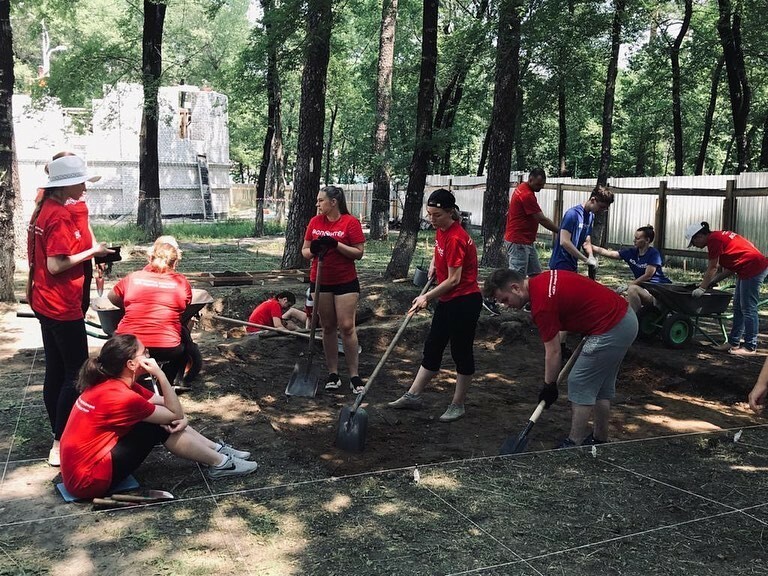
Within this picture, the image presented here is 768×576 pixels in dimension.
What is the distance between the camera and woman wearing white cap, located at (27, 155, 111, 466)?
4453 millimetres

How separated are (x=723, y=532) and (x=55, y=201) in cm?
414

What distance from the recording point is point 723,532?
3701mm

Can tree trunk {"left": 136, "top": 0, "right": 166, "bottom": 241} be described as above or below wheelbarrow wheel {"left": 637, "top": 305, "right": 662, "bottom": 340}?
above

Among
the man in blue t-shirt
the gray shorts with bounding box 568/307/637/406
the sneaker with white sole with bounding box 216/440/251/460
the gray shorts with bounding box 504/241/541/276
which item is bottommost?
the sneaker with white sole with bounding box 216/440/251/460

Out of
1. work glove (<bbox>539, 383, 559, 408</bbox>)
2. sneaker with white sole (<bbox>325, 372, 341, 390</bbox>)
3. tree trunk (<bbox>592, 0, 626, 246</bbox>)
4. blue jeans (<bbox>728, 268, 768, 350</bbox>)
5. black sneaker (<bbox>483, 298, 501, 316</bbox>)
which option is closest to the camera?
work glove (<bbox>539, 383, 559, 408</bbox>)

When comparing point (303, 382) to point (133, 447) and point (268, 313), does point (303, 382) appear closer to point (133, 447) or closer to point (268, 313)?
point (268, 313)

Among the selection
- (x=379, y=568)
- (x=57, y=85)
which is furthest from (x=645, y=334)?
(x=57, y=85)

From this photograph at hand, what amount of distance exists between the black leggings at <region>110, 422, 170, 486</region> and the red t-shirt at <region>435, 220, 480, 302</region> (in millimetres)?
2343

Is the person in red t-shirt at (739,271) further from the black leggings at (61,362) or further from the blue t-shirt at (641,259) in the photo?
the black leggings at (61,362)

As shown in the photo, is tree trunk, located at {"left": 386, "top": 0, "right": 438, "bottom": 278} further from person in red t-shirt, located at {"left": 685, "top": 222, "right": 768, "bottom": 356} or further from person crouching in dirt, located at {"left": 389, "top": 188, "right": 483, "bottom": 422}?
person crouching in dirt, located at {"left": 389, "top": 188, "right": 483, "bottom": 422}

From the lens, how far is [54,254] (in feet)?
14.5

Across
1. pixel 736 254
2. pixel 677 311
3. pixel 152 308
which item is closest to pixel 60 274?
pixel 152 308

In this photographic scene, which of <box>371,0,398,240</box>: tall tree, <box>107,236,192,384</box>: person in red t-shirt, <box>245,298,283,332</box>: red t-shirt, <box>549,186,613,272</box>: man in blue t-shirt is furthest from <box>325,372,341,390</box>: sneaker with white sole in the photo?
<box>371,0,398,240</box>: tall tree

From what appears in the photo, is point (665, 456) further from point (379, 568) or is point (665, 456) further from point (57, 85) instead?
point (57, 85)
